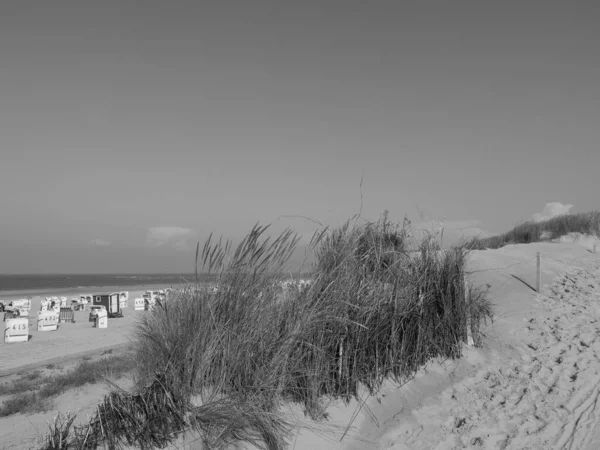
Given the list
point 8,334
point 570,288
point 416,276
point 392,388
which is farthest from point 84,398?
point 570,288

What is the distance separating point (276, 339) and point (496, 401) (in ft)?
8.77

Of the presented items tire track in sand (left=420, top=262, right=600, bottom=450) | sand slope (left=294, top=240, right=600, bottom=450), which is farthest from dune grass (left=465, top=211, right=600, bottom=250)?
tire track in sand (left=420, top=262, right=600, bottom=450)

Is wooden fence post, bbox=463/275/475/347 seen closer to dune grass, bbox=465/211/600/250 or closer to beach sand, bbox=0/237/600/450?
beach sand, bbox=0/237/600/450

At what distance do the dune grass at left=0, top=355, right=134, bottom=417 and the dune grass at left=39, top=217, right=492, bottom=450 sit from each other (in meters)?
2.29

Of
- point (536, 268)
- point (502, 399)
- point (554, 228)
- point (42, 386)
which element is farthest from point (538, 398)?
point (554, 228)

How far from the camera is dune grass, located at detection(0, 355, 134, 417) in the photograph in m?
6.01

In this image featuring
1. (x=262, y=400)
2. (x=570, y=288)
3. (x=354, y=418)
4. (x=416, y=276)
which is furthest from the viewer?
(x=570, y=288)

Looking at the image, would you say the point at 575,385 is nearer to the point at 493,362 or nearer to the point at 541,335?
the point at 493,362

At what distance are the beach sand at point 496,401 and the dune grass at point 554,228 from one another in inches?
600

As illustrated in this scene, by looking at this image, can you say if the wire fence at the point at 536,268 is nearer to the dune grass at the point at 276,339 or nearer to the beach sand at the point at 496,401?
the beach sand at the point at 496,401

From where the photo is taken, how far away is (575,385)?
525 cm

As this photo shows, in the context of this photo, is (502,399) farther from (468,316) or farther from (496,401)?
(468,316)

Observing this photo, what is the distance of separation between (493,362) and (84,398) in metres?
5.67

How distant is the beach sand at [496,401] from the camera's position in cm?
416
